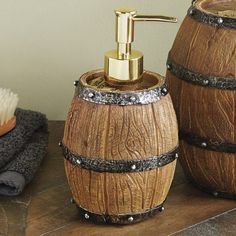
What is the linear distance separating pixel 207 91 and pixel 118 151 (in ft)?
0.45

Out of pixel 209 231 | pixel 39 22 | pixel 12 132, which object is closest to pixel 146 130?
pixel 209 231

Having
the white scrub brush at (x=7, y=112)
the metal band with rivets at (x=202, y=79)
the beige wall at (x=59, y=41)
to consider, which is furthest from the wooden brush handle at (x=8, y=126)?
the metal band with rivets at (x=202, y=79)

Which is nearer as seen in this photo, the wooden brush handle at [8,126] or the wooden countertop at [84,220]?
the wooden countertop at [84,220]

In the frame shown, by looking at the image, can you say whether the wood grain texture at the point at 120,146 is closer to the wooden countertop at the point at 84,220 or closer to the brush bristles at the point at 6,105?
the wooden countertop at the point at 84,220

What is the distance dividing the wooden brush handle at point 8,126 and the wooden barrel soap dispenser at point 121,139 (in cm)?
17

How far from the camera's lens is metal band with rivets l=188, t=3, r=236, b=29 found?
0.77 metres

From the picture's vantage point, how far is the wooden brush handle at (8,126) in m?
0.90

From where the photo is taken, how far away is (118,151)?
72cm

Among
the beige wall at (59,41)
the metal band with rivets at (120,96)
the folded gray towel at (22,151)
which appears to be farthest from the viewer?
the beige wall at (59,41)

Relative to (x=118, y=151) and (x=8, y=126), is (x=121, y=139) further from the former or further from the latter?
(x=8, y=126)

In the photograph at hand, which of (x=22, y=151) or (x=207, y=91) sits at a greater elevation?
(x=207, y=91)

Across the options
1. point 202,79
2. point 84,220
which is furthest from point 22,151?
point 202,79

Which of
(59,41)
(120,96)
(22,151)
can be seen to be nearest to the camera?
(120,96)

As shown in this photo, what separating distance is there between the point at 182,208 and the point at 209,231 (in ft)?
0.20
